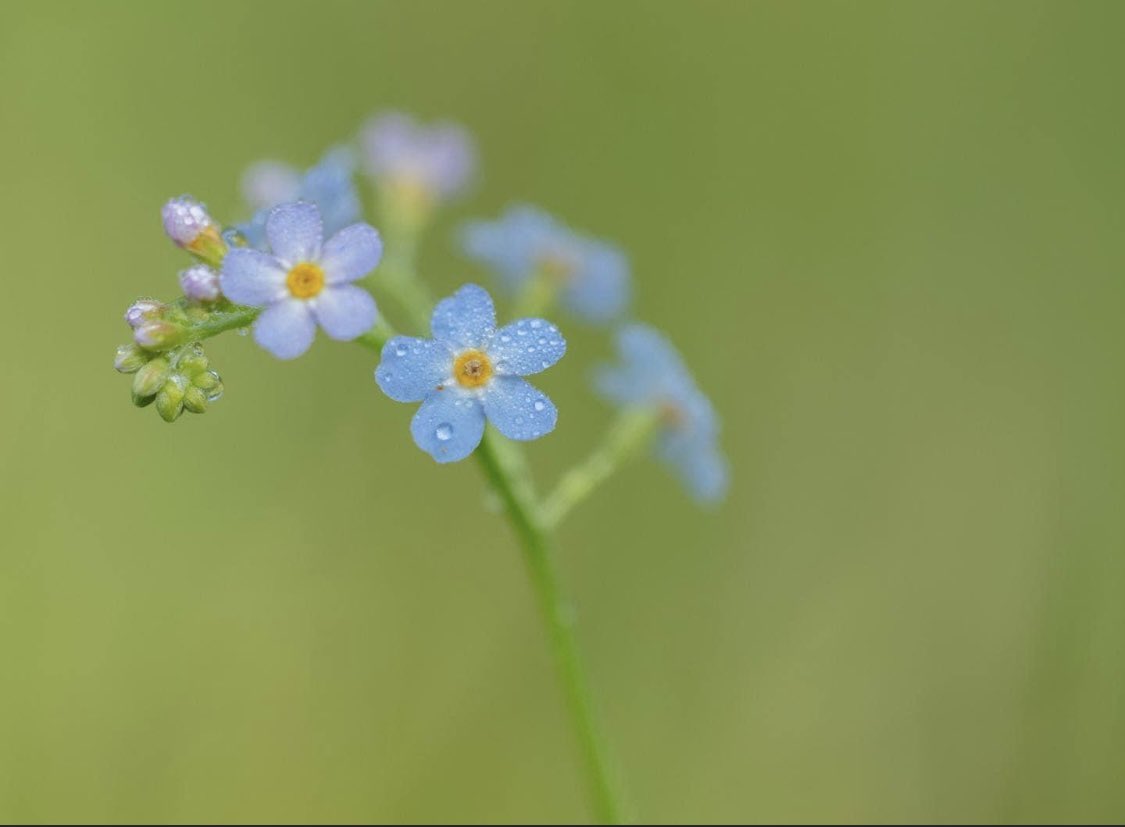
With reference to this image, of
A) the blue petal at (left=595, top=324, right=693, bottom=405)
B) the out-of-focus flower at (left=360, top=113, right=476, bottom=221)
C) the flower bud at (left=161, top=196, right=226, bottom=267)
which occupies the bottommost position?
the flower bud at (left=161, top=196, right=226, bottom=267)

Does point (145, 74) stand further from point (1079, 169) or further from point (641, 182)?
point (1079, 169)

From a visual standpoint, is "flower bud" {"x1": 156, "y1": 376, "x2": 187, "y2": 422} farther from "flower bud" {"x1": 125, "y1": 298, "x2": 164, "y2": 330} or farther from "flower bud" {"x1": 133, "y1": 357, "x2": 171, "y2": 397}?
"flower bud" {"x1": 125, "y1": 298, "x2": 164, "y2": 330}

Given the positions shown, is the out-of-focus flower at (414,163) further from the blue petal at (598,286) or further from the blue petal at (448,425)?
the blue petal at (448,425)

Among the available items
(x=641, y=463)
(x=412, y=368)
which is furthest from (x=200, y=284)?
(x=641, y=463)

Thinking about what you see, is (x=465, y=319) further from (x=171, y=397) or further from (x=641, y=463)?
(x=641, y=463)

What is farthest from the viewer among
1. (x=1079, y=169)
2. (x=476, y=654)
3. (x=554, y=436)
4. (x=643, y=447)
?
(x=1079, y=169)

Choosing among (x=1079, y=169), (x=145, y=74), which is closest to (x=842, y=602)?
(x=1079, y=169)

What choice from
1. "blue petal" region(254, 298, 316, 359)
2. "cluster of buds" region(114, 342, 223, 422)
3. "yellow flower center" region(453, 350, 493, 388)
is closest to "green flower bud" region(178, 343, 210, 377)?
"cluster of buds" region(114, 342, 223, 422)
